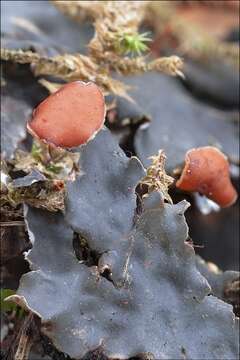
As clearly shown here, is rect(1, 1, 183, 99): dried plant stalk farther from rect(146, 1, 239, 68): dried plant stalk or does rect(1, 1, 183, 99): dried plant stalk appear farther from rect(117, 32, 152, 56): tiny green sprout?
rect(146, 1, 239, 68): dried plant stalk

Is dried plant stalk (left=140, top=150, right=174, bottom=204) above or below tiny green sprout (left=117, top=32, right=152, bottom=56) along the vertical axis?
below

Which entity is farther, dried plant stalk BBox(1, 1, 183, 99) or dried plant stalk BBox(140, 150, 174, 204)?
dried plant stalk BBox(1, 1, 183, 99)

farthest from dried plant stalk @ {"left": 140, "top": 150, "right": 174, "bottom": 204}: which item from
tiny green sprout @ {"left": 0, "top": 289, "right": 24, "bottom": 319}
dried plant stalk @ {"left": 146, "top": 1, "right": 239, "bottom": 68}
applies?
dried plant stalk @ {"left": 146, "top": 1, "right": 239, "bottom": 68}

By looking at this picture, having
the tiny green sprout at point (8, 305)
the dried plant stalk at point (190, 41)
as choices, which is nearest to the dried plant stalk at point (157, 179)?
the tiny green sprout at point (8, 305)

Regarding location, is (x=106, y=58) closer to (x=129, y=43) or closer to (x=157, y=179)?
(x=129, y=43)

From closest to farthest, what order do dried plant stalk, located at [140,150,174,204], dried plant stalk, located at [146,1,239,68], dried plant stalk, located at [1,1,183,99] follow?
dried plant stalk, located at [140,150,174,204] < dried plant stalk, located at [1,1,183,99] < dried plant stalk, located at [146,1,239,68]

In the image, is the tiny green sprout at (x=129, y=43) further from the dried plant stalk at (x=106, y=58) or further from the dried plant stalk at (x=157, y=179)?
the dried plant stalk at (x=157, y=179)

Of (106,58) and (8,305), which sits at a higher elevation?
(106,58)

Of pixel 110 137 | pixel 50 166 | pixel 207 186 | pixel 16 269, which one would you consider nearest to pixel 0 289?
pixel 16 269

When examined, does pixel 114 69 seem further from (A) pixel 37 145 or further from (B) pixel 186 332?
(B) pixel 186 332

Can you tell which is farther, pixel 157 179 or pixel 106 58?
pixel 106 58

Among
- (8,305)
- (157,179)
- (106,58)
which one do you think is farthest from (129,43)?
(8,305)

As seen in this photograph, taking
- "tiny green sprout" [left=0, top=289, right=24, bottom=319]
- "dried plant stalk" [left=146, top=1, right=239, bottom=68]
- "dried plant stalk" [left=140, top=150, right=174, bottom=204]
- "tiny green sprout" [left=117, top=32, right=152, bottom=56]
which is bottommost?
"tiny green sprout" [left=0, top=289, right=24, bottom=319]
